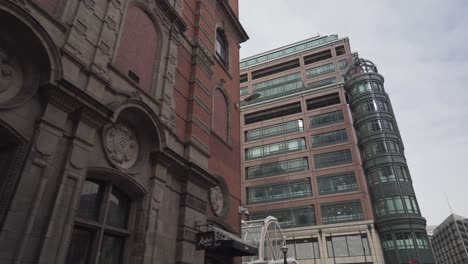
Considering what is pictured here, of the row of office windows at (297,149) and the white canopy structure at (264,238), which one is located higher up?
the row of office windows at (297,149)

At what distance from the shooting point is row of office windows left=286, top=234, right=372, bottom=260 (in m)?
41.8

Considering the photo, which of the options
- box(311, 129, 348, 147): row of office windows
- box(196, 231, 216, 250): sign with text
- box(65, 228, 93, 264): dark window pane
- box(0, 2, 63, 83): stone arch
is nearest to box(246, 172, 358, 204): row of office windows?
box(311, 129, 348, 147): row of office windows

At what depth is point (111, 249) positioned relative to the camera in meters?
9.47

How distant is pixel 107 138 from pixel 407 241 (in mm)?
41662

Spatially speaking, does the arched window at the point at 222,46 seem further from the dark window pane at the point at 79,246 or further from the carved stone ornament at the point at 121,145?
the dark window pane at the point at 79,246

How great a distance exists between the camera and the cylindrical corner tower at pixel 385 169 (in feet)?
131

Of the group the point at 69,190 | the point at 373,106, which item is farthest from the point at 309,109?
the point at 69,190

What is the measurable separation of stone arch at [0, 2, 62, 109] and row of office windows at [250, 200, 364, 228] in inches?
1696

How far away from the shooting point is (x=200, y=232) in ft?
39.1

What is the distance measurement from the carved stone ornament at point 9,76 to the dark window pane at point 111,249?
4618 millimetres

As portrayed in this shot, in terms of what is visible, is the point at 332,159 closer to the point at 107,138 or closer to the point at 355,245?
the point at 355,245

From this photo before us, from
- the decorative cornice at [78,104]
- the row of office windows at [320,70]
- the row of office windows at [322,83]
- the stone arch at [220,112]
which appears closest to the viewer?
the decorative cornice at [78,104]

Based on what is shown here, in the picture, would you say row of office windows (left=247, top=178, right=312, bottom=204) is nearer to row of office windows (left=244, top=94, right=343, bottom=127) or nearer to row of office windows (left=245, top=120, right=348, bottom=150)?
row of office windows (left=245, top=120, right=348, bottom=150)

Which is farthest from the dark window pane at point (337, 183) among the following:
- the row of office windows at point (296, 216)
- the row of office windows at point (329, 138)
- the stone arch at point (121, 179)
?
the stone arch at point (121, 179)
